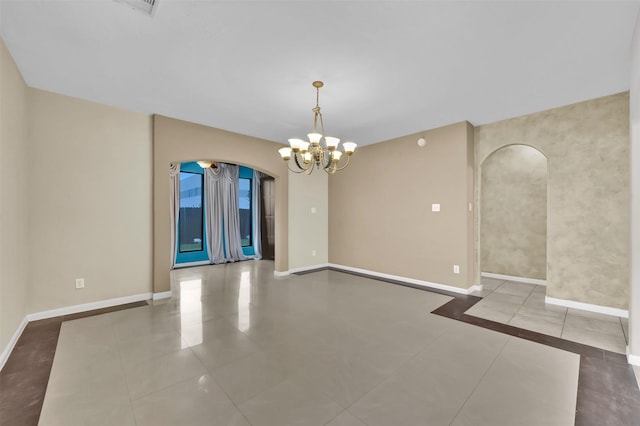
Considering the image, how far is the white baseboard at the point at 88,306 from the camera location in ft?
10.7

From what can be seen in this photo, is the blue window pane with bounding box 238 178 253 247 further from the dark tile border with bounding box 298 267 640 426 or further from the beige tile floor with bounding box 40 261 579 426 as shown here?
the dark tile border with bounding box 298 267 640 426

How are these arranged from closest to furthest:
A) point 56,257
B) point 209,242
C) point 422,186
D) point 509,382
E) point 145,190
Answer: point 509,382 < point 56,257 < point 145,190 < point 422,186 < point 209,242

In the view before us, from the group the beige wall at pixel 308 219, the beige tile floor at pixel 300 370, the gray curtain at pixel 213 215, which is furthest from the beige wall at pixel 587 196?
the gray curtain at pixel 213 215

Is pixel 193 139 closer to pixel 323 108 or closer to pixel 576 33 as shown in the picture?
pixel 323 108

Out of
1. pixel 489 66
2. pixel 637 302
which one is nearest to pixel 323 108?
pixel 489 66

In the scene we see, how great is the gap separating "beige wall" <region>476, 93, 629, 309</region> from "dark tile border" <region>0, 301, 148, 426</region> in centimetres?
570

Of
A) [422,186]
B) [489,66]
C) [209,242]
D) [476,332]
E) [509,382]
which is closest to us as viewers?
[509,382]

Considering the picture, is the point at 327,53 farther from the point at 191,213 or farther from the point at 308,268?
the point at 191,213

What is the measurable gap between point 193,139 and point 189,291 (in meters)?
2.56

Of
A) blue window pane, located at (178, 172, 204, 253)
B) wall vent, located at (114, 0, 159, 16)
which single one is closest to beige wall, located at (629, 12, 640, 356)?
wall vent, located at (114, 0, 159, 16)

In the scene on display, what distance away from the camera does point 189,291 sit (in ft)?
14.6

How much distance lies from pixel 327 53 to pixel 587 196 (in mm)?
3938

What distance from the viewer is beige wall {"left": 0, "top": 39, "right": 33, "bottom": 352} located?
239cm

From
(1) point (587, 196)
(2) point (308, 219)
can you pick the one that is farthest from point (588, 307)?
(2) point (308, 219)
